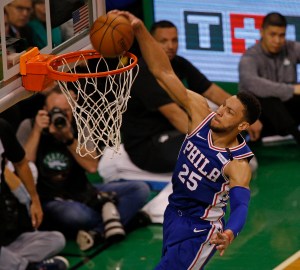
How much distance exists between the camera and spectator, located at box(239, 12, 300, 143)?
11.4 meters

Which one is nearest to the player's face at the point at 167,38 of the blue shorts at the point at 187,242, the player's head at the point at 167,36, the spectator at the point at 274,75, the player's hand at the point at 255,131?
the player's head at the point at 167,36

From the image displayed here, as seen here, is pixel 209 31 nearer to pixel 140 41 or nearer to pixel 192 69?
pixel 192 69

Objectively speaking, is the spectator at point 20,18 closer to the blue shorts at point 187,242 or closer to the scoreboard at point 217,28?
the scoreboard at point 217,28

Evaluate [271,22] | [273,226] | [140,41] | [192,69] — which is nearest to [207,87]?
[192,69]

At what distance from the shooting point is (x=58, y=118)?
377 inches

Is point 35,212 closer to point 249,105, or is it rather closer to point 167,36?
point 249,105

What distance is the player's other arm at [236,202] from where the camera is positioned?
6812 mm

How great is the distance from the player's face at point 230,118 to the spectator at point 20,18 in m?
3.17

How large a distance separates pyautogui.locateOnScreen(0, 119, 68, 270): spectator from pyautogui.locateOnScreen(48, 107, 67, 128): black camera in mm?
806

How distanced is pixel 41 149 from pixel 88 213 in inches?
29.4

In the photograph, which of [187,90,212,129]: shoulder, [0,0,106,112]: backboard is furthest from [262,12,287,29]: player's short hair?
[187,90,212,129]: shoulder

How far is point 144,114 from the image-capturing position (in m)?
10.7

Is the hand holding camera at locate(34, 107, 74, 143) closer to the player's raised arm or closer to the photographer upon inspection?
the photographer

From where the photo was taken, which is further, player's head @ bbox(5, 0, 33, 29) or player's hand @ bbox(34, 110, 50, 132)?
player's head @ bbox(5, 0, 33, 29)
